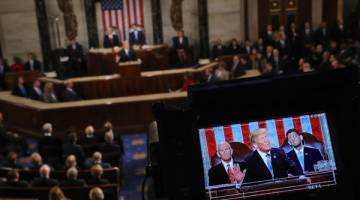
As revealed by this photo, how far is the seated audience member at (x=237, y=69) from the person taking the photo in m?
13.5

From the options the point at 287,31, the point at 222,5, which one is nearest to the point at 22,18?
the point at 222,5

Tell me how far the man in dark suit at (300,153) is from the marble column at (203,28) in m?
13.7

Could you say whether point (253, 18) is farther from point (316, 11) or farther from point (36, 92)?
point (36, 92)

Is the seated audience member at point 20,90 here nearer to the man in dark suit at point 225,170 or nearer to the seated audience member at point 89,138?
the seated audience member at point 89,138

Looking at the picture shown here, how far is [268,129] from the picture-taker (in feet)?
8.61

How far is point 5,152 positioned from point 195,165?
8.32 m

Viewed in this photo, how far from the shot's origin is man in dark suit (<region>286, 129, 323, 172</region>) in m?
2.64

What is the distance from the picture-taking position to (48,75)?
1491cm

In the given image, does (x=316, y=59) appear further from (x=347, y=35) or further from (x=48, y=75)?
(x=48, y=75)

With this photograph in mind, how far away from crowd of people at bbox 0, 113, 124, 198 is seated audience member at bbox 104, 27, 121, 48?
611cm

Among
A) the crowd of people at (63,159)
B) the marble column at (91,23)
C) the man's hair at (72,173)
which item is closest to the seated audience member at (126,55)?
the marble column at (91,23)

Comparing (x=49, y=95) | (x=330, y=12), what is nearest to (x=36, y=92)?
(x=49, y=95)

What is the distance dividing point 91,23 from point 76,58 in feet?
6.08

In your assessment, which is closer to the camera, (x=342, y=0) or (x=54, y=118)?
(x=54, y=118)
